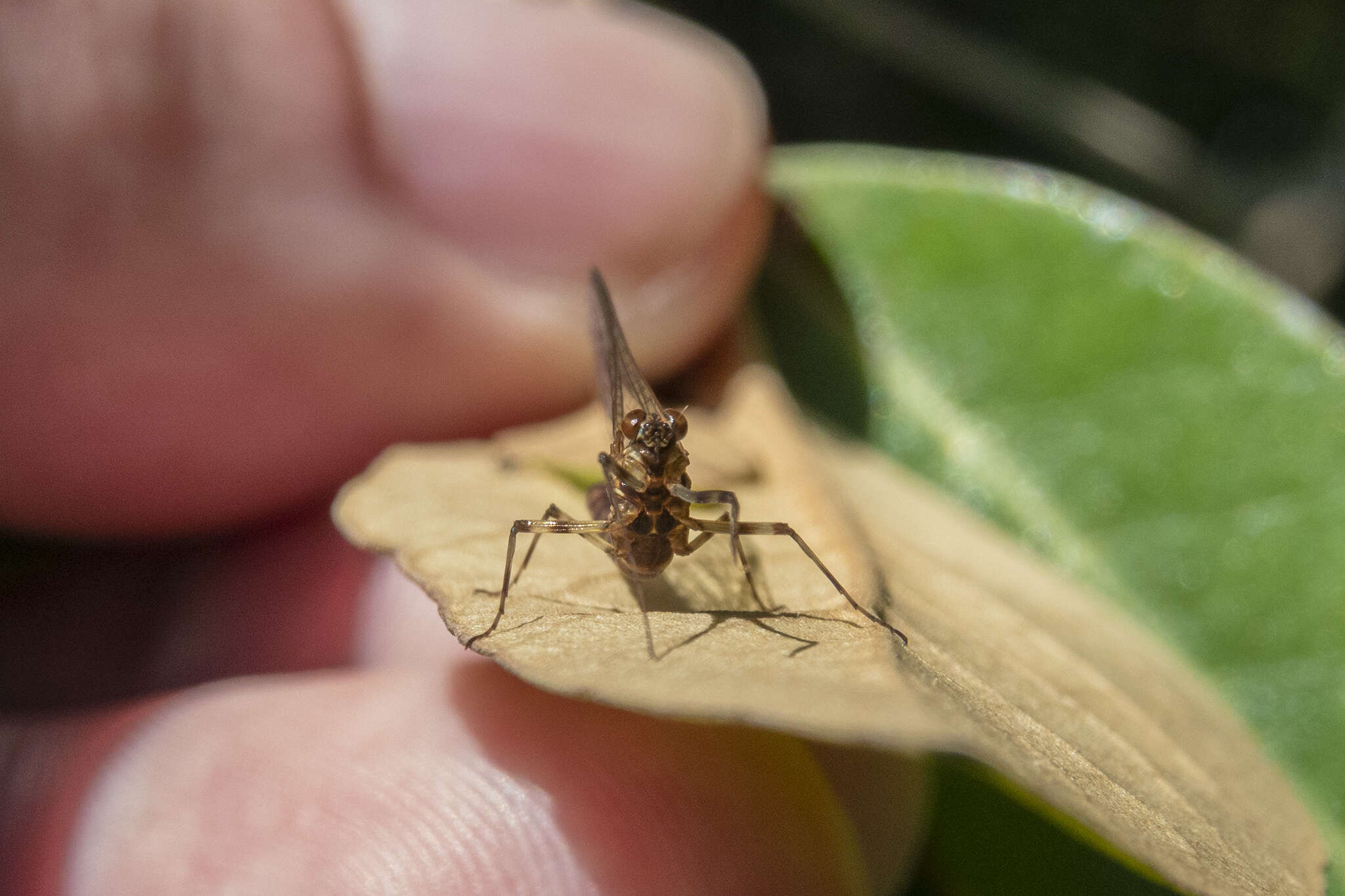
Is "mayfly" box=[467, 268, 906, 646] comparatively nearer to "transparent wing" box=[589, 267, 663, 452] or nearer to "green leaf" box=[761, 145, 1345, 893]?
"transparent wing" box=[589, 267, 663, 452]

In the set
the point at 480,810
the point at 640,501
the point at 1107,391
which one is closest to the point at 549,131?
the point at 640,501

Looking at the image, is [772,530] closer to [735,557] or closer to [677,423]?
[735,557]

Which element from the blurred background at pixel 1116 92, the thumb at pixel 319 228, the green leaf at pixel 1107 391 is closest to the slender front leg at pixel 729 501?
the green leaf at pixel 1107 391

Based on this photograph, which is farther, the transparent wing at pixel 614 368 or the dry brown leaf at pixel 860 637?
the transparent wing at pixel 614 368

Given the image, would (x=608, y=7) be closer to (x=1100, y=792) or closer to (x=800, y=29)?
(x=800, y=29)

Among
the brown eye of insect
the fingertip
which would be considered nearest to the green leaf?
the fingertip

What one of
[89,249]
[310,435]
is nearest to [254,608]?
[310,435]

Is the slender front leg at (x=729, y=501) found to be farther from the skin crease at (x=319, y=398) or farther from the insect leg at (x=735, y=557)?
the skin crease at (x=319, y=398)
